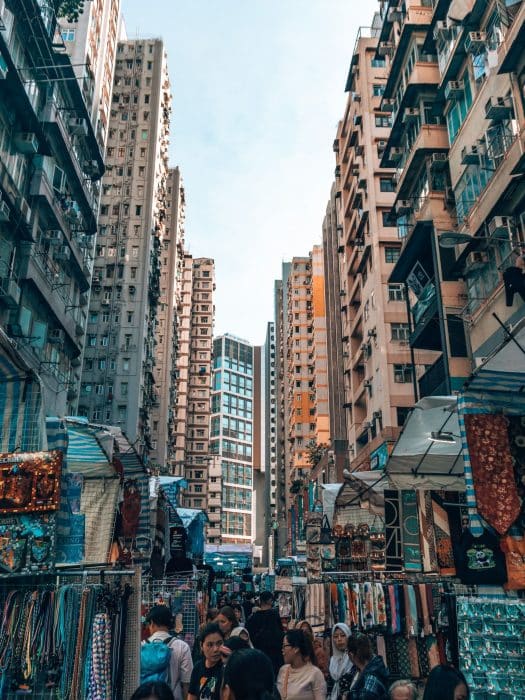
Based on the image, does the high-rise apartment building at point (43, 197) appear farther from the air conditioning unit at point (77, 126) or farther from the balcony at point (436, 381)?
the balcony at point (436, 381)

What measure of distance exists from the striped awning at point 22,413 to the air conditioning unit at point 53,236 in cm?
1918

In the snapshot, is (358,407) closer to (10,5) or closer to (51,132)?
(51,132)

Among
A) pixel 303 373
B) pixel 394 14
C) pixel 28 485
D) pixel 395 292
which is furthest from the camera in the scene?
pixel 303 373

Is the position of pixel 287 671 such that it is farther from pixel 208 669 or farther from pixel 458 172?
pixel 458 172

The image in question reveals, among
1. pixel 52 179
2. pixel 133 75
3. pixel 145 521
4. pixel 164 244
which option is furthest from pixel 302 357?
pixel 145 521

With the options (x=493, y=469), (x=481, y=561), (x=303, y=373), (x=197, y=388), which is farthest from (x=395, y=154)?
(x=197, y=388)

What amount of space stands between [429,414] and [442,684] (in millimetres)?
4196

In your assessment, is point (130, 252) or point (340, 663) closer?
point (340, 663)

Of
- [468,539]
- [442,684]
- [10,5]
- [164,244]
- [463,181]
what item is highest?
[164,244]

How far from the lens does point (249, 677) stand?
2.93 metres

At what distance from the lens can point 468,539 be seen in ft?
18.9

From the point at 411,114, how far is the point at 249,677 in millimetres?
23647

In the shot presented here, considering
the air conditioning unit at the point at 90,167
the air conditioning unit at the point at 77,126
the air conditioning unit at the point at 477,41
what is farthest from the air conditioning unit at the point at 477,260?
the air conditioning unit at the point at 90,167

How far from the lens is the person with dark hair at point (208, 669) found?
197 inches
